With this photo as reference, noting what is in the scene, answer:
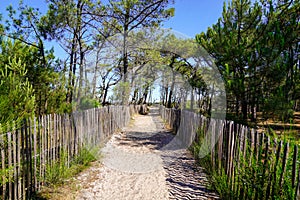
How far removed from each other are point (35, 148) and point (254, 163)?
2.85m

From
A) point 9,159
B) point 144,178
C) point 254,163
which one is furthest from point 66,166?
point 254,163

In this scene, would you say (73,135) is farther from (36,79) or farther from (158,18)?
(158,18)

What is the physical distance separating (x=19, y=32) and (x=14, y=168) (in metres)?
7.00

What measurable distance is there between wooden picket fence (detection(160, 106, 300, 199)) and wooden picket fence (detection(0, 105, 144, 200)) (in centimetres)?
268

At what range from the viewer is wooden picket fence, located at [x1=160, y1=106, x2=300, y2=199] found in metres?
2.13

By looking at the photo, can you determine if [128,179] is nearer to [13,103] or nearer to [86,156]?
[86,156]

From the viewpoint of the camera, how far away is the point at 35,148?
312cm

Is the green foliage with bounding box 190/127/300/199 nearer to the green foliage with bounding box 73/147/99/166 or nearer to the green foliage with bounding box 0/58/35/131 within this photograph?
the green foliage with bounding box 73/147/99/166

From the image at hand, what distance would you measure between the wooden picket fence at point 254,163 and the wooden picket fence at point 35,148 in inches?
105

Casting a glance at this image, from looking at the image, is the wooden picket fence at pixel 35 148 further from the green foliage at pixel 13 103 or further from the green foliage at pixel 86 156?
the green foliage at pixel 13 103

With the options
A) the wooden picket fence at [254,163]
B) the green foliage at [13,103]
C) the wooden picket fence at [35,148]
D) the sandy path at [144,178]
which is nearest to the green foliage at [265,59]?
the wooden picket fence at [254,163]

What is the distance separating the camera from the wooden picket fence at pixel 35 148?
252 centimetres

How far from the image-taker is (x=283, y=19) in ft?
19.7

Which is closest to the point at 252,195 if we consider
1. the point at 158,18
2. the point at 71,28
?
the point at 71,28
